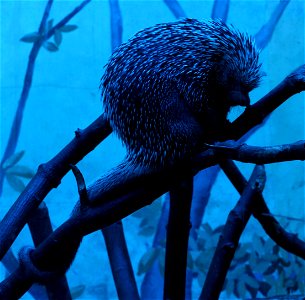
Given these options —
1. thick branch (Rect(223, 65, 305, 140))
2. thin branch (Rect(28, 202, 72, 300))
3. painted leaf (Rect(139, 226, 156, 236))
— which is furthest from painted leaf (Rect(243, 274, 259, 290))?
thick branch (Rect(223, 65, 305, 140))

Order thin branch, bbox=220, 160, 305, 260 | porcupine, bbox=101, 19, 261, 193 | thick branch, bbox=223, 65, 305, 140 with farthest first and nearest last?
thin branch, bbox=220, 160, 305, 260 → porcupine, bbox=101, 19, 261, 193 → thick branch, bbox=223, 65, 305, 140

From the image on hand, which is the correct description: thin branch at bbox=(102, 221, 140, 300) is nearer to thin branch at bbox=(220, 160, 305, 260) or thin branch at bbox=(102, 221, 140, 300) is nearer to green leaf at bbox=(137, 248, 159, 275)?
thin branch at bbox=(220, 160, 305, 260)

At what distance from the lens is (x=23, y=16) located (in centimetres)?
160

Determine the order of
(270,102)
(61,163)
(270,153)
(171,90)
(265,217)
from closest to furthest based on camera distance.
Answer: (270,153)
(270,102)
(171,90)
(61,163)
(265,217)

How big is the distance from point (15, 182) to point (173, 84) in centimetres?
94

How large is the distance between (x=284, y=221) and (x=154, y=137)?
982mm

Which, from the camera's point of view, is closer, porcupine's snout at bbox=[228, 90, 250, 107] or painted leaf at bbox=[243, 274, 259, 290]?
porcupine's snout at bbox=[228, 90, 250, 107]

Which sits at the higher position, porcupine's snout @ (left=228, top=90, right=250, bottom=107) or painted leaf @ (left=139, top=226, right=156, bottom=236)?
painted leaf @ (left=139, top=226, right=156, bottom=236)

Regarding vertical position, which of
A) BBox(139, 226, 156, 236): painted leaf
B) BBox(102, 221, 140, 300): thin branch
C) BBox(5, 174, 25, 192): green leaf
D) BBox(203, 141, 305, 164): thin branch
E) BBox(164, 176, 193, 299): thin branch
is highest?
BBox(5, 174, 25, 192): green leaf

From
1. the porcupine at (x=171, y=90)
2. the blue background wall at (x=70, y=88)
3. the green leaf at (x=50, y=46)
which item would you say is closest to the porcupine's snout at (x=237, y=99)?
the porcupine at (x=171, y=90)

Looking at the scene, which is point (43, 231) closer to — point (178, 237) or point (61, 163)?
point (61, 163)

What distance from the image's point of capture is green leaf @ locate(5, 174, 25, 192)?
161 centimetres

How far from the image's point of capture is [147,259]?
1.62m

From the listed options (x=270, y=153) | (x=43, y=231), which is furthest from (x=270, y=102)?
(x=43, y=231)
